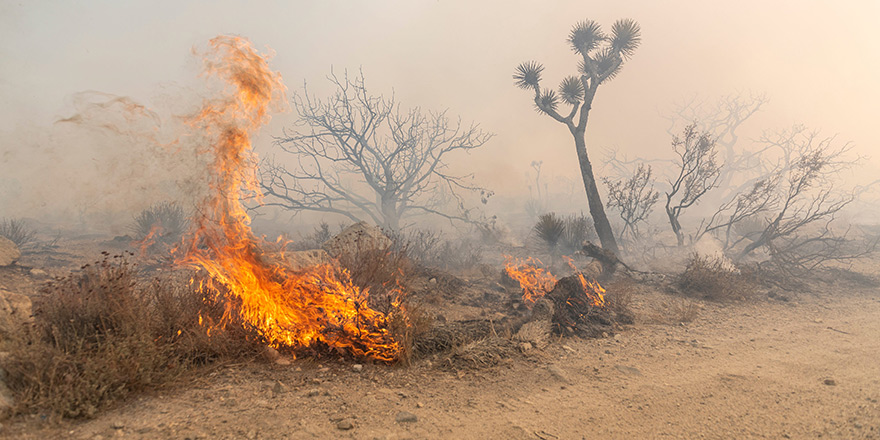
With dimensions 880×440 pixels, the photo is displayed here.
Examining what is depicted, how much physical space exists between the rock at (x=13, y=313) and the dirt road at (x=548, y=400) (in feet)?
4.73

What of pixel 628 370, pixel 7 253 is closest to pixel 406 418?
pixel 628 370

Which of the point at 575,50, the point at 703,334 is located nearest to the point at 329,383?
the point at 703,334

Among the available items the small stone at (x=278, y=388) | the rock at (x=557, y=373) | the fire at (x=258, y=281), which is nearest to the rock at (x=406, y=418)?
the fire at (x=258, y=281)

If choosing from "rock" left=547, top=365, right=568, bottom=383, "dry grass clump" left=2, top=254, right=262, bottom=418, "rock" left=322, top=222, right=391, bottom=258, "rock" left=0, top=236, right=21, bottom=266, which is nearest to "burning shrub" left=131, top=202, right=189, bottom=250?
"rock" left=0, top=236, right=21, bottom=266

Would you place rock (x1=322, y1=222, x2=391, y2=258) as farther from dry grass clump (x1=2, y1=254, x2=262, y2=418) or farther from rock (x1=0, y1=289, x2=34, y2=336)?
rock (x1=0, y1=289, x2=34, y2=336)

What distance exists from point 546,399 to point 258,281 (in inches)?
128

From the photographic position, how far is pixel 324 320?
4.21 metres

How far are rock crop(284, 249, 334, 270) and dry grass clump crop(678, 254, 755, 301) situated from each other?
290 inches

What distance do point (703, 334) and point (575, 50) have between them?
10.3 m

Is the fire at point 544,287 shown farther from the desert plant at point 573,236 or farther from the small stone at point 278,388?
the desert plant at point 573,236

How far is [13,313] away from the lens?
12.2 feet

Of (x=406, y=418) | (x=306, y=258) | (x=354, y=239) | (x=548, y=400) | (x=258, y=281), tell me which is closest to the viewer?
(x=406, y=418)

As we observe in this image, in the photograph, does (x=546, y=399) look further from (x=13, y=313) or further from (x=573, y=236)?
(x=573, y=236)

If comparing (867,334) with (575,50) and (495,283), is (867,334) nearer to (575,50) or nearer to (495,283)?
(495,283)
